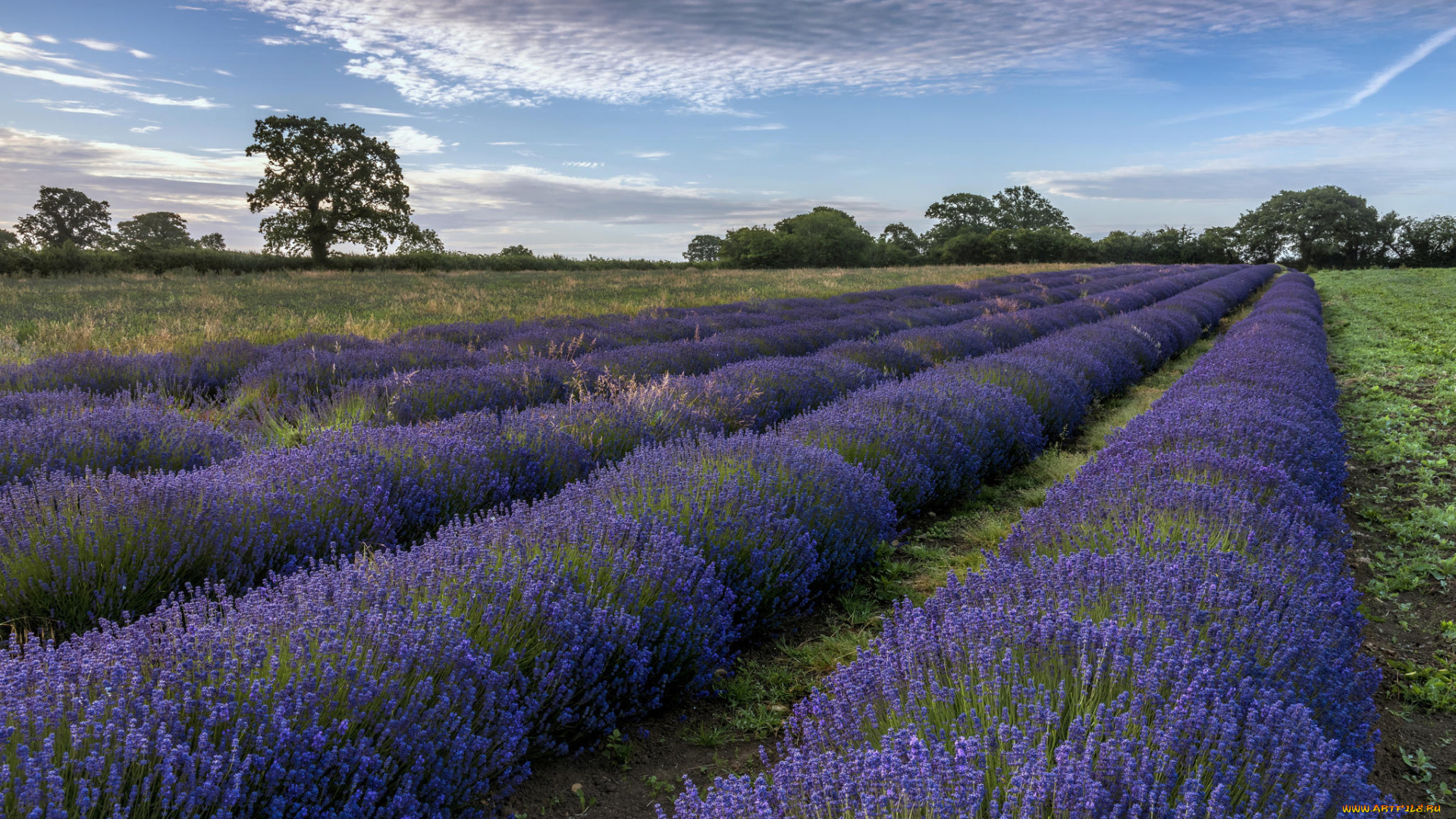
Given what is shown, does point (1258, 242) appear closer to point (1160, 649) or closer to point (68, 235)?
point (1160, 649)

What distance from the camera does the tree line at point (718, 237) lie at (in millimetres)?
29000

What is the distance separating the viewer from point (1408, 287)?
1001 inches

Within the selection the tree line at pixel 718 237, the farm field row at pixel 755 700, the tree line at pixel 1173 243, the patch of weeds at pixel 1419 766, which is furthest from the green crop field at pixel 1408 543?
the tree line at pixel 1173 243

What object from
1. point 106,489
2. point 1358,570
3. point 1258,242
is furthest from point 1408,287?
point 1258,242

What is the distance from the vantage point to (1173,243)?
55500 mm

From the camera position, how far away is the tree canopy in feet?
95.5

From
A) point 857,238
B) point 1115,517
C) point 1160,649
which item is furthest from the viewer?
point 857,238

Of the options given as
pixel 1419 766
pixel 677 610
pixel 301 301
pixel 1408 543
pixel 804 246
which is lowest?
pixel 1419 766

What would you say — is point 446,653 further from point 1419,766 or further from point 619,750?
point 1419,766

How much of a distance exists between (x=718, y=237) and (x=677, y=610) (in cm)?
7333

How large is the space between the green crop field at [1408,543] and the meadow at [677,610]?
24 cm

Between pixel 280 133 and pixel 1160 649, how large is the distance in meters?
35.1

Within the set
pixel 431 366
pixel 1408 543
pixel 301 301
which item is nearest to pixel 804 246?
pixel 301 301

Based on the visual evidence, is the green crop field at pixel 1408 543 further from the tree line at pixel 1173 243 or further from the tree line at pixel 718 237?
the tree line at pixel 1173 243
